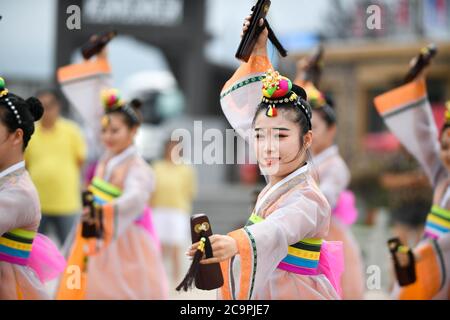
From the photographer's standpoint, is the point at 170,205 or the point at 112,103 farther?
the point at 170,205

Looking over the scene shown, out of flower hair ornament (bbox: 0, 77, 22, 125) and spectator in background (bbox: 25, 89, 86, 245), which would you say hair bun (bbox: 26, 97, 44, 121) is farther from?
spectator in background (bbox: 25, 89, 86, 245)

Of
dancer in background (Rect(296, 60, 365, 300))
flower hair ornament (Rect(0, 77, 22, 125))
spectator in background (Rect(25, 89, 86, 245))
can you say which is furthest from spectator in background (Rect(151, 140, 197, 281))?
flower hair ornament (Rect(0, 77, 22, 125))

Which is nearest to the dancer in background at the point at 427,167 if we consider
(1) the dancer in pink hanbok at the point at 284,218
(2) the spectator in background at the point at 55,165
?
(1) the dancer in pink hanbok at the point at 284,218

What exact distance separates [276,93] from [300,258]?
0.65 meters

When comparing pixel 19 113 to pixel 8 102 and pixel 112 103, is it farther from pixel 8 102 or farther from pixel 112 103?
pixel 112 103

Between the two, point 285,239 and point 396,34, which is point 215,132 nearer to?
point 285,239

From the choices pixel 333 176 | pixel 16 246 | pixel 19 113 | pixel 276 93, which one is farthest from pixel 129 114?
pixel 276 93

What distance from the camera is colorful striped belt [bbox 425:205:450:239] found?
165 inches

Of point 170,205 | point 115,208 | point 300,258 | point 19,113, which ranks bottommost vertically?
point 300,258

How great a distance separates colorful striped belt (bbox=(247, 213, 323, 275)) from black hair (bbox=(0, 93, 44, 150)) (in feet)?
3.58

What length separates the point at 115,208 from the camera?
473cm

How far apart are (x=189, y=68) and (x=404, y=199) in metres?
8.21

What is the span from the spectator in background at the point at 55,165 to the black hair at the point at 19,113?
3.12 meters

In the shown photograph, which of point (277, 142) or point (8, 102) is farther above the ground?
point (8, 102)
